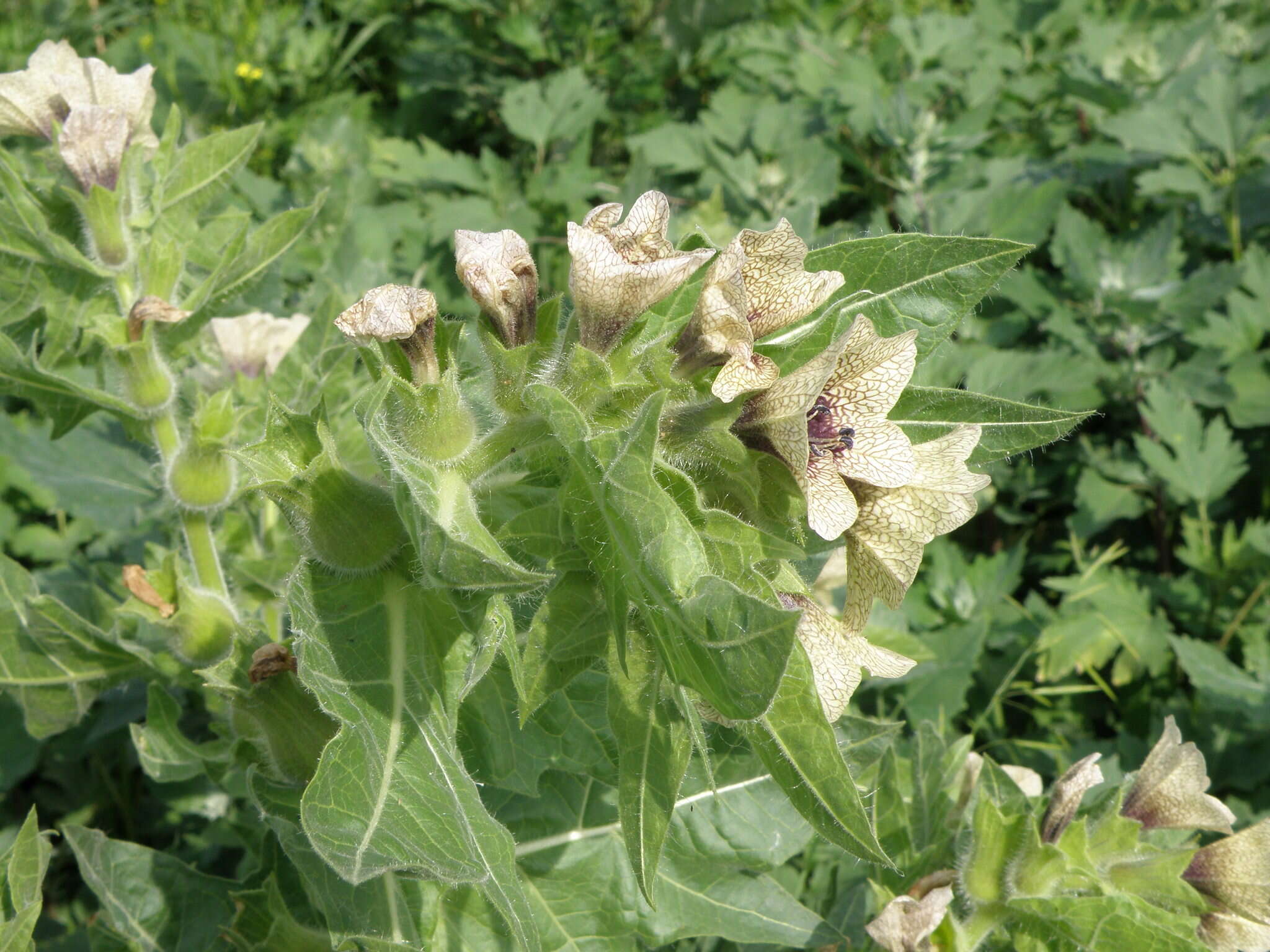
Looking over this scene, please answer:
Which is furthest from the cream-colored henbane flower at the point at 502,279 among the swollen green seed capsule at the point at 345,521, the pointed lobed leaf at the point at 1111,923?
the pointed lobed leaf at the point at 1111,923

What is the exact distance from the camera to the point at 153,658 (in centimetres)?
192

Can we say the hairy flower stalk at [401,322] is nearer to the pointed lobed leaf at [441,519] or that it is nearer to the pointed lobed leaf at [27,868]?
the pointed lobed leaf at [441,519]

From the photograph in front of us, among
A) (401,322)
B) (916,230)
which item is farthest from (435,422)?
(916,230)

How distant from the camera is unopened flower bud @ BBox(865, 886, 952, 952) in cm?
161

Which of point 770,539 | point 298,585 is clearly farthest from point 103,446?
point 770,539

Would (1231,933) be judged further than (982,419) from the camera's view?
Yes

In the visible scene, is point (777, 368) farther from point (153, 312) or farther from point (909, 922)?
point (153, 312)

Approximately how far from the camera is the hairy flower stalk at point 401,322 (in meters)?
1.27

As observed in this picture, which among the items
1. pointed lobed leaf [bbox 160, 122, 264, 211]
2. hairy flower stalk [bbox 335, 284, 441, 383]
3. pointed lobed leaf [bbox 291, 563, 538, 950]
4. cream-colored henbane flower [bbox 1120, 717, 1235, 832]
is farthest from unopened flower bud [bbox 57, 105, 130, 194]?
cream-colored henbane flower [bbox 1120, 717, 1235, 832]

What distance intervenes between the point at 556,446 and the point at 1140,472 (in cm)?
269

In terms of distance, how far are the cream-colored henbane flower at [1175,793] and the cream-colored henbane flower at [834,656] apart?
27.9 inches

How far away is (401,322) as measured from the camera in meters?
1.26

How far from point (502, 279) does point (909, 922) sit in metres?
1.14

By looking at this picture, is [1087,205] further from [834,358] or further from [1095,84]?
[834,358]
